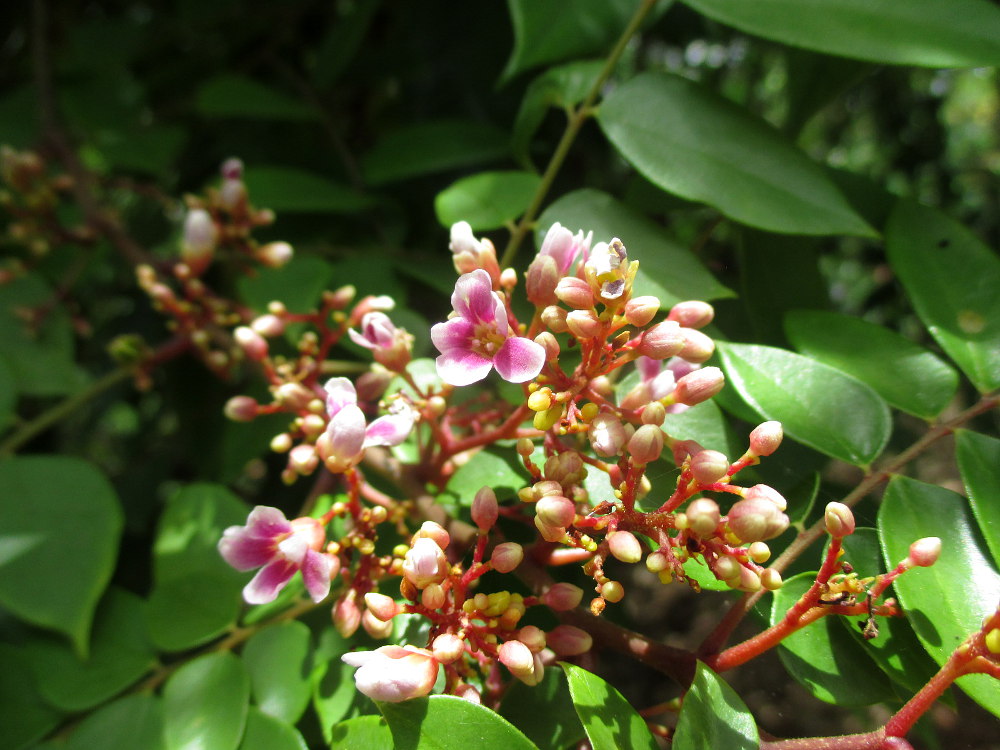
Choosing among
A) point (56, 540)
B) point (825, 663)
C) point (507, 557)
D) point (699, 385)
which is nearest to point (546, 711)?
point (507, 557)

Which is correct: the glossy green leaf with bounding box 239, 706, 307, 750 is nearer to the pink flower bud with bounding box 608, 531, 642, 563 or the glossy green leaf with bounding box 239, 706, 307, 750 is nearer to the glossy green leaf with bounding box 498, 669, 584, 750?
the glossy green leaf with bounding box 498, 669, 584, 750

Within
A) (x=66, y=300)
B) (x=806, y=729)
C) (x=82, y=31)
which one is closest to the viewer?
(x=66, y=300)

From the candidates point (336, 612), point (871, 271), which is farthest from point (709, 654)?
point (871, 271)

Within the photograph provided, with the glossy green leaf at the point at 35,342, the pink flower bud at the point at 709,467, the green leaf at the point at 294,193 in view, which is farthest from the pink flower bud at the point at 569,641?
the glossy green leaf at the point at 35,342

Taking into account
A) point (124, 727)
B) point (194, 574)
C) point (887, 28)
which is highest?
point (887, 28)

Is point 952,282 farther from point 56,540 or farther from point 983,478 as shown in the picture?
point 56,540

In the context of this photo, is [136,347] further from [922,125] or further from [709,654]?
[922,125]
